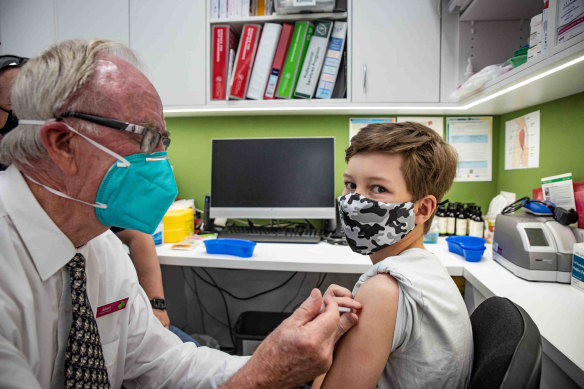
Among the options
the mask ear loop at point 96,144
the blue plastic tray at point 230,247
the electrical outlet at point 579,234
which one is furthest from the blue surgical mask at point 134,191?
the electrical outlet at point 579,234

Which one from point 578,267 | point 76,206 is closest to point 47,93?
point 76,206

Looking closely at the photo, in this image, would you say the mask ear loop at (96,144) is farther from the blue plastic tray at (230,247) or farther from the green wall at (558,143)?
the green wall at (558,143)

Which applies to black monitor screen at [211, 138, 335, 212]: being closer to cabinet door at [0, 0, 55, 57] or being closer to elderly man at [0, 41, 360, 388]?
elderly man at [0, 41, 360, 388]

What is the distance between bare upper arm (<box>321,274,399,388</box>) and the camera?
63cm

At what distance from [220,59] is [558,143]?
1777 mm

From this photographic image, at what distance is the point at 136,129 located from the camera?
0.70 metres

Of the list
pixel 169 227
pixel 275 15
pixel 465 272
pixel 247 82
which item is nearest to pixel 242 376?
pixel 465 272

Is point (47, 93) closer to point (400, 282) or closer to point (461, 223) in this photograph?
point (400, 282)

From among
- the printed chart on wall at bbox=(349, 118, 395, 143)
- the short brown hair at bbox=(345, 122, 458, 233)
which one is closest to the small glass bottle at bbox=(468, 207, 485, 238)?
the printed chart on wall at bbox=(349, 118, 395, 143)

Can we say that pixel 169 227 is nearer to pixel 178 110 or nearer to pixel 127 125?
pixel 178 110

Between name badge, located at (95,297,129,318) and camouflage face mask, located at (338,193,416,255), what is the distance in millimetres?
669

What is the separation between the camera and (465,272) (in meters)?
1.25

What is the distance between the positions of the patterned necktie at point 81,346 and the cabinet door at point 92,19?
5.24 feet

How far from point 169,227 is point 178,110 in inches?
27.0
